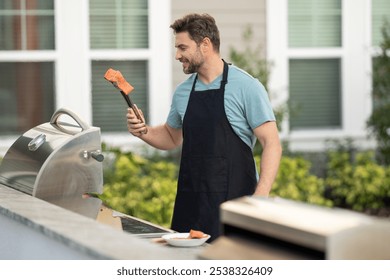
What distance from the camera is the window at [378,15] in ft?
32.0

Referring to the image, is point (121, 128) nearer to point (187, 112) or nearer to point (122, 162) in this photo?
point (122, 162)

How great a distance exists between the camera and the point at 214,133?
4.69 m

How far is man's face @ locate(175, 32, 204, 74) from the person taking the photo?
4.72 meters

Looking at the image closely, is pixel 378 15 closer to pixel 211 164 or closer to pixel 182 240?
pixel 211 164

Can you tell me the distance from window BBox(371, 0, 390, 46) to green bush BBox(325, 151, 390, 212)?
1065mm

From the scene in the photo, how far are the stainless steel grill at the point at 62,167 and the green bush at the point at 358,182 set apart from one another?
201 inches

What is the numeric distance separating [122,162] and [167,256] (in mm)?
5565

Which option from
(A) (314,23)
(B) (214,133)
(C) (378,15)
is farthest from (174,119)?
(C) (378,15)

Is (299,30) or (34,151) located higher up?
(299,30)

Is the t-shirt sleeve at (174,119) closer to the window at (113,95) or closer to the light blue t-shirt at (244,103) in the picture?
the light blue t-shirt at (244,103)

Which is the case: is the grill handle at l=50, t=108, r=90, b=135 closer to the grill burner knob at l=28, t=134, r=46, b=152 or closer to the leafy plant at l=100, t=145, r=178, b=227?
the grill burner knob at l=28, t=134, r=46, b=152

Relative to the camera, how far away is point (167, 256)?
2.71m
